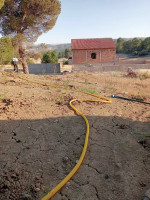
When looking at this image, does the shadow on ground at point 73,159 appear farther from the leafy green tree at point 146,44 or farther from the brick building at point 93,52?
the leafy green tree at point 146,44

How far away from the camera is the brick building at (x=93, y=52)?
70.6ft

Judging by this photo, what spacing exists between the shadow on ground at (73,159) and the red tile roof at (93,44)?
63.9ft

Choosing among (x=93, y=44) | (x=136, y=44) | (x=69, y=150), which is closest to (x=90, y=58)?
(x=93, y=44)

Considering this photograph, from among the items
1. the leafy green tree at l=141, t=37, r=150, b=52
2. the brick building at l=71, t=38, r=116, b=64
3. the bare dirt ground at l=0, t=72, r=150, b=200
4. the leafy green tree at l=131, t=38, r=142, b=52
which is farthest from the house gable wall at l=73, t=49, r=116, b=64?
the leafy green tree at l=131, t=38, r=142, b=52

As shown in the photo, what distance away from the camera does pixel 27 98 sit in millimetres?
4418

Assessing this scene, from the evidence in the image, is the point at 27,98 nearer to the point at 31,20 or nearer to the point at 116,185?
the point at 116,185

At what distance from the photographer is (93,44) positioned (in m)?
22.1

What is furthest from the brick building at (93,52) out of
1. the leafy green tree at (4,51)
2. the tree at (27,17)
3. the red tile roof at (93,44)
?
the leafy green tree at (4,51)

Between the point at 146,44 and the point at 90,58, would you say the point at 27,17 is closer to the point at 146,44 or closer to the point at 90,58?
the point at 90,58

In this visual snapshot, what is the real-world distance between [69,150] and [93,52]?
20714 mm

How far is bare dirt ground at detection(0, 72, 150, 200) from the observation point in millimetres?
1910

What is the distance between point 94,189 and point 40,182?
26.6 inches

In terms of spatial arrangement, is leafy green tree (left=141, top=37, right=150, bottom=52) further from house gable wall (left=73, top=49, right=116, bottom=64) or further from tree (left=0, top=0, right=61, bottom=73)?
tree (left=0, top=0, right=61, bottom=73)

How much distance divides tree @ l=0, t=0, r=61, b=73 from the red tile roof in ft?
27.0
